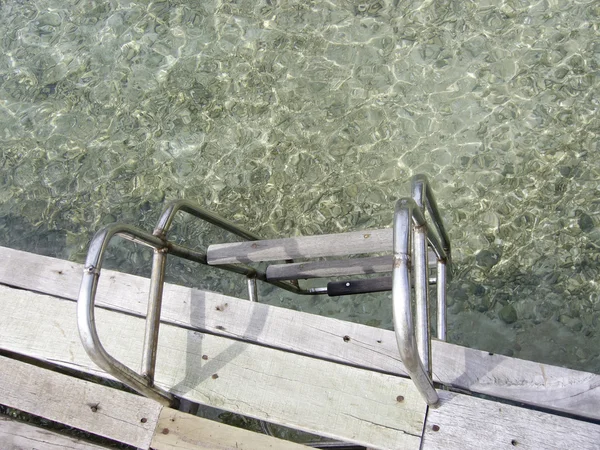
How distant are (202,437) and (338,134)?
6.29 feet

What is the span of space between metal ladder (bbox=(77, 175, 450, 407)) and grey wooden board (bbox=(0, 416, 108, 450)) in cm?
30

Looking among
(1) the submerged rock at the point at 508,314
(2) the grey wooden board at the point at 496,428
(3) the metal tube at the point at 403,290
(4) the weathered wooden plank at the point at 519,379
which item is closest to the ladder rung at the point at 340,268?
(4) the weathered wooden plank at the point at 519,379

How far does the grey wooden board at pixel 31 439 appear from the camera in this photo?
1.81 meters

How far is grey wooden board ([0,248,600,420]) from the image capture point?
1.63m

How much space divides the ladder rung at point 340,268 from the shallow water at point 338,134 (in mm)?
697

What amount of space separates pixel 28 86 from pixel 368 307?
2.56 m

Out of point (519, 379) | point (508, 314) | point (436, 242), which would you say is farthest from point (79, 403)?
point (508, 314)

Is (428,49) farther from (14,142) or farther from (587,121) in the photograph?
(14,142)

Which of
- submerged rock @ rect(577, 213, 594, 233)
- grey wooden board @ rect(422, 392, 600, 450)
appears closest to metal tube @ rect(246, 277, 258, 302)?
grey wooden board @ rect(422, 392, 600, 450)

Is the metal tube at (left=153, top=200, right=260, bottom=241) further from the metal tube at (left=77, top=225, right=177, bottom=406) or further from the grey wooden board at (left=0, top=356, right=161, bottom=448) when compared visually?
the grey wooden board at (left=0, top=356, right=161, bottom=448)

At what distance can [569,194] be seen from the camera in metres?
2.84

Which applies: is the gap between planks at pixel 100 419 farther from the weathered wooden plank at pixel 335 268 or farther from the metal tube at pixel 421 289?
the weathered wooden plank at pixel 335 268

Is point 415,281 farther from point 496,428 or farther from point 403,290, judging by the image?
point 496,428

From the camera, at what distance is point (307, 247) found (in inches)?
74.3
